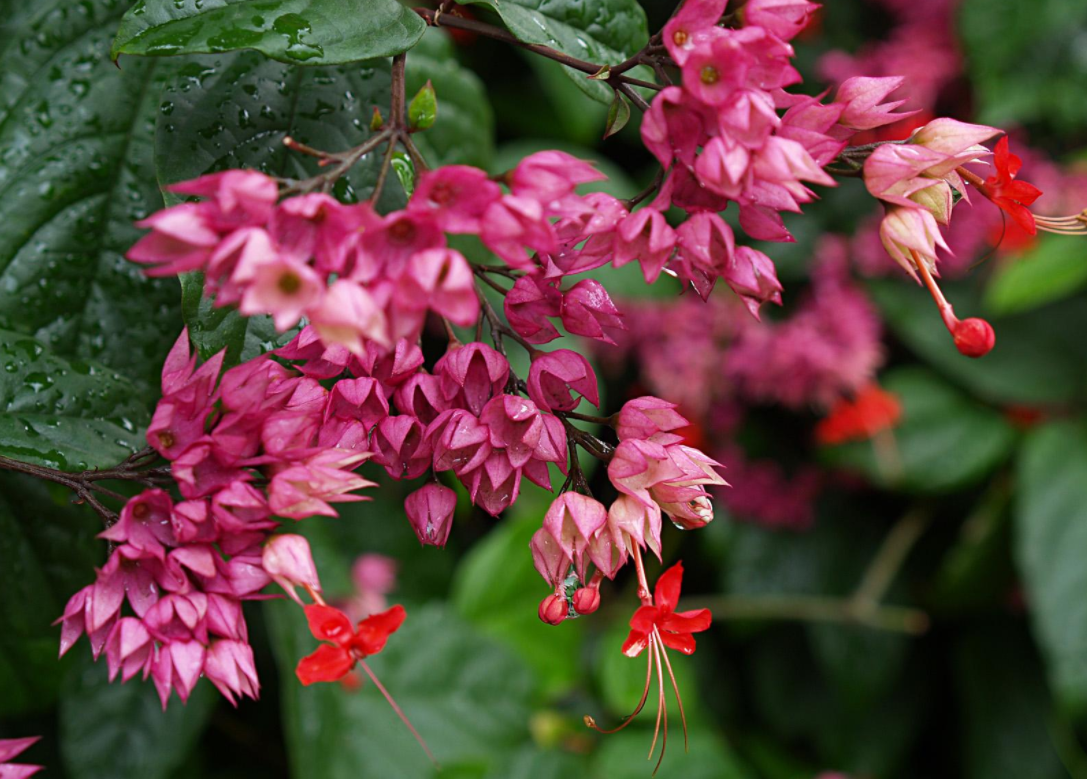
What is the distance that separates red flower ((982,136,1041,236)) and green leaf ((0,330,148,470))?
548 mm

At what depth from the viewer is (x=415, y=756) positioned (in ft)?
3.92

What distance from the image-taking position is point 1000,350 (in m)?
1.66

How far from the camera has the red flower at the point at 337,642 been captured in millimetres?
474

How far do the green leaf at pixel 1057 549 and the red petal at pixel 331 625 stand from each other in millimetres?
1222

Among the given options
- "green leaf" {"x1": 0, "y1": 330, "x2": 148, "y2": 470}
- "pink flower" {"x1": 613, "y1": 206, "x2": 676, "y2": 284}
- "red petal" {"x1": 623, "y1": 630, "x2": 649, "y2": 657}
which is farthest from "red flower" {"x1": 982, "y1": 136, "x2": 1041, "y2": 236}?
"green leaf" {"x1": 0, "y1": 330, "x2": 148, "y2": 470}

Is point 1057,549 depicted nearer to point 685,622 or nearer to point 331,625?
point 685,622

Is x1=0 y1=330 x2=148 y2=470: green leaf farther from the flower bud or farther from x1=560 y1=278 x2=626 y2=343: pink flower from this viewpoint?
x1=560 y1=278 x2=626 y2=343: pink flower

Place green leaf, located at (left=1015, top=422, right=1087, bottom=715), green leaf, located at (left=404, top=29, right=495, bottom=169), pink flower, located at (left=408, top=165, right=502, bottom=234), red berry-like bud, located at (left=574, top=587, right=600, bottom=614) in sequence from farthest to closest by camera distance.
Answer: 1. green leaf, located at (left=1015, top=422, right=1087, bottom=715)
2. green leaf, located at (left=404, top=29, right=495, bottom=169)
3. red berry-like bud, located at (left=574, top=587, right=600, bottom=614)
4. pink flower, located at (left=408, top=165, right=502, bottom=234)

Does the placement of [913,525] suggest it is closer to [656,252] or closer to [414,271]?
[656,252]

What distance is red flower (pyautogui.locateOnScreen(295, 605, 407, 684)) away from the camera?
0.47m

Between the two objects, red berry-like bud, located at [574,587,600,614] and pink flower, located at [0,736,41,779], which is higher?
red berry-like bud, located at [574,587,600,614]

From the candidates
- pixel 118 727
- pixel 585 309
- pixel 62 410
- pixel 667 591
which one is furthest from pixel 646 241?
pixel 118 727

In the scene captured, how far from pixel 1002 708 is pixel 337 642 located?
1522 mm

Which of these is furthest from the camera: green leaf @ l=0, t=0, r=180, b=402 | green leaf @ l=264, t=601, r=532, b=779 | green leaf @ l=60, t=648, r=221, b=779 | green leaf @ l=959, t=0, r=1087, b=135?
green leaf @ l=959, t=0, r=1087, b=135
